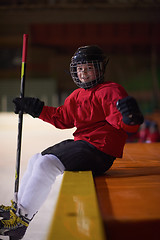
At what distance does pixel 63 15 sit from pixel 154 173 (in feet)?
20.3

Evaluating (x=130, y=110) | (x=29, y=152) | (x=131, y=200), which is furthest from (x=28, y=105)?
(x=29, y=152)

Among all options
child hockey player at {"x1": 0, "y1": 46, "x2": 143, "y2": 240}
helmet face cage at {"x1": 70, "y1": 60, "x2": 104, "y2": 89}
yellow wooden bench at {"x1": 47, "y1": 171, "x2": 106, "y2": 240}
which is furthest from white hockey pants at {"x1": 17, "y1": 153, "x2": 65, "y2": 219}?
helmet face cage at {"x1": 70, "y1": 60, "x2": 104, "y2": 89}

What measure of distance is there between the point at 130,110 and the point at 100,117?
269 mm

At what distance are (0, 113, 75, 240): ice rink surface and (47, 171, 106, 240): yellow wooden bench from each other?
23 centimetres

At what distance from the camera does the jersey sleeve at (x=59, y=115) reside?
1530mm

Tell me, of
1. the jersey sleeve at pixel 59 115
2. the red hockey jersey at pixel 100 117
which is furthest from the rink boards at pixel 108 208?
the jersey sleeve at pixel 59 115

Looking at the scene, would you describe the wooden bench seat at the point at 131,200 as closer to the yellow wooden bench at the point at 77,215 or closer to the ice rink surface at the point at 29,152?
the yellow wooden bench at the point at 77,215

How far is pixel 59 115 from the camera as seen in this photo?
1.55 metres

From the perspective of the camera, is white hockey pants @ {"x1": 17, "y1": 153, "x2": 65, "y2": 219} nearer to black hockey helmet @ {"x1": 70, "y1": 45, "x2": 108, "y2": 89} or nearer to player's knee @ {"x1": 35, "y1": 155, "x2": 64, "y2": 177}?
player's knee @ {"x1": 35, "y1": 155, "x2": 64, "y2": 177}

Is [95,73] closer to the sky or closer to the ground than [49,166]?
closer to the sky

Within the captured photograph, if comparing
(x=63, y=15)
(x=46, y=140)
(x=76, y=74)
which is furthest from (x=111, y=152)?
(x=63, y=15)

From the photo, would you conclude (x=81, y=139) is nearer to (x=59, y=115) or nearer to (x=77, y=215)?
(x=59, y=115)

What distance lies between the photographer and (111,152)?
1402 millimetres

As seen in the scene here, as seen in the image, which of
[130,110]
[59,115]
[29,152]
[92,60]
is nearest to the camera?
[130,110]
